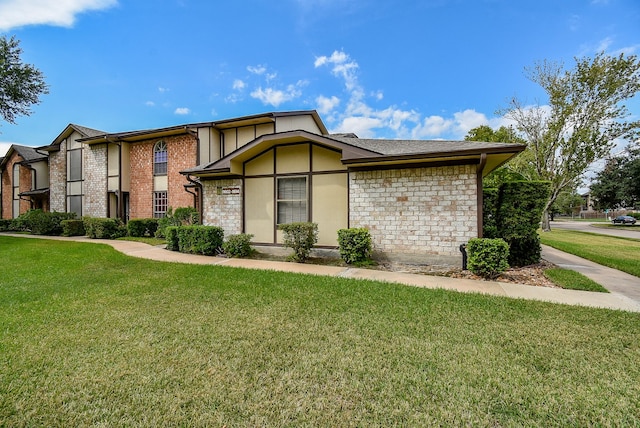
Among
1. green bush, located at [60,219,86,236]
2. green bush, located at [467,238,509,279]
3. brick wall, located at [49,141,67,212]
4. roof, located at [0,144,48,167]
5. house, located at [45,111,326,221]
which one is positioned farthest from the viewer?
roof, located at [0,144,48,167]

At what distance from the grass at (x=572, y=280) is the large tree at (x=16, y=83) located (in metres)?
25.0

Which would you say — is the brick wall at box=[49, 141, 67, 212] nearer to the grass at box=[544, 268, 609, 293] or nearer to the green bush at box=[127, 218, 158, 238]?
the green bush at box=[127, 218, 158, 238]

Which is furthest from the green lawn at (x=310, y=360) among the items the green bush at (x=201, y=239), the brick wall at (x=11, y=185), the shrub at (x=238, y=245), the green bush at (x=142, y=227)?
the brick wall at (x=11, y=185)

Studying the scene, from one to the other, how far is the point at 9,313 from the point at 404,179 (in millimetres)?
7975

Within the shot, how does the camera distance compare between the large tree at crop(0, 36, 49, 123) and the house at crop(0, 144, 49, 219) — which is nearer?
the large tree at crop(0, 36, 49, 123)

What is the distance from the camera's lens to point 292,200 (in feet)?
28.9

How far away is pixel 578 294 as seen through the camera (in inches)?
195

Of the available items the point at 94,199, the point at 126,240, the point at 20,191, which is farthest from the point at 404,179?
the point at 20,191

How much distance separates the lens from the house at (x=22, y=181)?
64.1ft

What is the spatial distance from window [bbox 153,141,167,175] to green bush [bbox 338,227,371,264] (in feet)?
39.0

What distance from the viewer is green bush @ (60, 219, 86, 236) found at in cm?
1393

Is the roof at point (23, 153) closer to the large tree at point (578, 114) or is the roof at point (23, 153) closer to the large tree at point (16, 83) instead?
the large tree at point (16, 83)

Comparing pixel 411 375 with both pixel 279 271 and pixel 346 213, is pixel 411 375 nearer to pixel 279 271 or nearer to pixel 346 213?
pixel 279 271

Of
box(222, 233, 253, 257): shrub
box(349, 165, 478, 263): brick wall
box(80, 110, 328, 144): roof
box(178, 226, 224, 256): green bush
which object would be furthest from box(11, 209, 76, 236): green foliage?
box(349, 165, 478, 263): brick wall
